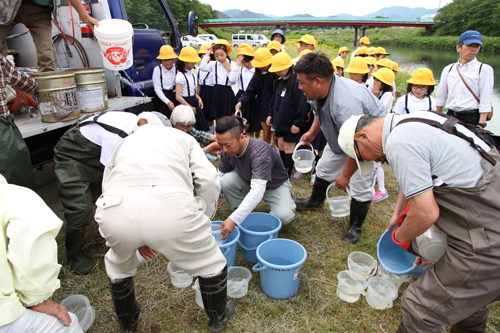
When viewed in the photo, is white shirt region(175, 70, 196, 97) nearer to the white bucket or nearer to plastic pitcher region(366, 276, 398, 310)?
the white bucket

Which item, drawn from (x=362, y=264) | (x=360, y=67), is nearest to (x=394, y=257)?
(x=362, y=264)

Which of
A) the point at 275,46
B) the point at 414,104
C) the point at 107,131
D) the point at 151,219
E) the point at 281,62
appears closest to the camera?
the point at 151,219

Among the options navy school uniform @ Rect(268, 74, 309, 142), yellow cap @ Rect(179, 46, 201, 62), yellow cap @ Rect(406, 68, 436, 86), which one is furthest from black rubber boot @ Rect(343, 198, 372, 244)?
yellow cap @ Rect(179, 46, 201, 62)

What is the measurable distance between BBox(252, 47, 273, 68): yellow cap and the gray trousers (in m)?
2.05

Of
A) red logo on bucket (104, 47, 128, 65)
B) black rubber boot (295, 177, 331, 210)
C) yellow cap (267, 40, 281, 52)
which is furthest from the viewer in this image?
yellow cap (267, 40, 281, 52)

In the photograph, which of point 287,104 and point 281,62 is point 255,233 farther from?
point 281,62

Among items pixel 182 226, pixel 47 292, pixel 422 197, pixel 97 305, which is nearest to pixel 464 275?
pixel 422 197

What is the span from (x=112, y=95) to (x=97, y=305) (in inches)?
107

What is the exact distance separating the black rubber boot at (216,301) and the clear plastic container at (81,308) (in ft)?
2.93

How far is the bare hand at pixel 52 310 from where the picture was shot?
140 centimetres

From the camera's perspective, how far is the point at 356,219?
317cm

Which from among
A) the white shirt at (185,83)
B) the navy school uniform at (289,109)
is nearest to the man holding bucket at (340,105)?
the navy school uniform at (289,109)

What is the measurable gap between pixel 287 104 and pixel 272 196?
154 centimetres

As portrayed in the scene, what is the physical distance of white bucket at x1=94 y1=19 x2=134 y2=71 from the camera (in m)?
3.39
